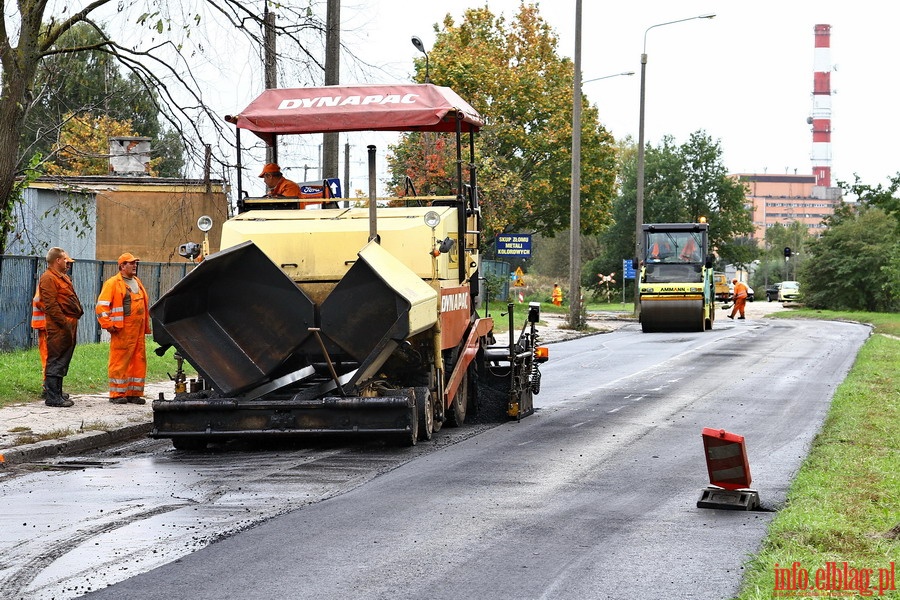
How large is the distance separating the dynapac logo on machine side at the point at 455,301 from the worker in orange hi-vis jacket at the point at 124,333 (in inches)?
161

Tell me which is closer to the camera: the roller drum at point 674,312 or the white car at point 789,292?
the roller drum at point 674,312

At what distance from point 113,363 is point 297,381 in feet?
13.4

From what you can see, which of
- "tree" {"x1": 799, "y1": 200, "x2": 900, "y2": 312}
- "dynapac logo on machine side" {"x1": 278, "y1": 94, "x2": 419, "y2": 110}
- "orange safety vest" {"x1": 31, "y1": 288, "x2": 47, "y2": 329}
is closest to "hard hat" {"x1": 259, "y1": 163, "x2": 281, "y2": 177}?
"dynapac logo on machine side" {"x1": 278, "y1": 94, "x2": 419, "y2": 110}

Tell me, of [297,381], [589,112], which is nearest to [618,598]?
[297,381]

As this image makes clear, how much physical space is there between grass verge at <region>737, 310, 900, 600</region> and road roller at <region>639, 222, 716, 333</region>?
2081 cm

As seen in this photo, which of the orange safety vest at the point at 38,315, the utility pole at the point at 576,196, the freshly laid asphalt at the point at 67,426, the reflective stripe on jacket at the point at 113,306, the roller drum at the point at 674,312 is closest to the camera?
the freshly laid asphalt at the point at 67,426

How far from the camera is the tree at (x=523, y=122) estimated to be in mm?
48281

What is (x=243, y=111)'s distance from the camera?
12.7 m

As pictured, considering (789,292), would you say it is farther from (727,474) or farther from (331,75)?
(727,474)

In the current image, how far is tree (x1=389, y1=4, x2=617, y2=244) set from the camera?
158 feet

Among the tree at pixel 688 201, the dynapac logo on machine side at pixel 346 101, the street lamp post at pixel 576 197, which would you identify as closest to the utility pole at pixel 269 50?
the dynapac logo on machine side at pixel 346 101

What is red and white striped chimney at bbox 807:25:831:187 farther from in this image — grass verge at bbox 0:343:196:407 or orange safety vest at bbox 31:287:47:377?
→ orange safety vest at bbox 31:287:47:377

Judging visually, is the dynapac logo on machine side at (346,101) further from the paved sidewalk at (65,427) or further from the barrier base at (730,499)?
the barrier base at (730,499)

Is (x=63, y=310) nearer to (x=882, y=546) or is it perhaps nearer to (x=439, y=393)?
(x=439, y=393)
